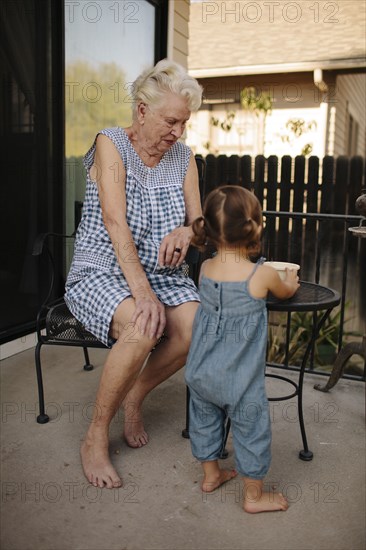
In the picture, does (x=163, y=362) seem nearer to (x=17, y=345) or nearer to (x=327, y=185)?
(x=17, y=345)

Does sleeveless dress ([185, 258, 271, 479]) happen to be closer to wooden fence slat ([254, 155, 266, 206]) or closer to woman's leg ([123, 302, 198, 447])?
woman's leg ([123, 302, 198, 447])

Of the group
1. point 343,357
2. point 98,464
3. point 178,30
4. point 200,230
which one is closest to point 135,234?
point 200,230

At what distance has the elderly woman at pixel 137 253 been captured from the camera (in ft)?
6.33

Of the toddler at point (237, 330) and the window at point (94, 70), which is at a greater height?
the window at point (94, 70)

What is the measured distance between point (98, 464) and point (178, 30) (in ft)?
12.4

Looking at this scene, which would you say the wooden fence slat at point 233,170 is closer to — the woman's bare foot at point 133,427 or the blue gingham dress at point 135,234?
the blue gingham dress at point 135,234

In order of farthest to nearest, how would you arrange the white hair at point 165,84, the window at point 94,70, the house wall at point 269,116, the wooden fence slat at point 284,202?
the house wall at point 269,116 < the wooden fence slat at point 284,202 < the window at point 94,70 < the white hair at point 165,84

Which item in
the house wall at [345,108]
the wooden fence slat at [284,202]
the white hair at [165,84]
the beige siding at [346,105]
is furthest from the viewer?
the beige siding at [346,105]

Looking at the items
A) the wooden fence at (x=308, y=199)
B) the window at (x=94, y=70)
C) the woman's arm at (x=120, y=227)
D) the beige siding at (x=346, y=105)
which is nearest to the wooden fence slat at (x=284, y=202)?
the wooden fence at (x=308, y=199)

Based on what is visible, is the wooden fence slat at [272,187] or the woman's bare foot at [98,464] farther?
the wooden fence slat at [272,187]

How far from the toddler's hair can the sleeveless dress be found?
11 cm

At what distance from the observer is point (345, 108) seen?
1014 centimetres

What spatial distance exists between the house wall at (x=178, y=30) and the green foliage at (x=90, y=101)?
783 millimetres

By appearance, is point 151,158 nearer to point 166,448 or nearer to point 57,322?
point 57,322
